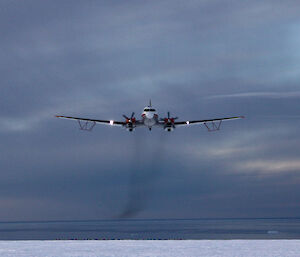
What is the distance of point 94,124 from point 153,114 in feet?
42.5

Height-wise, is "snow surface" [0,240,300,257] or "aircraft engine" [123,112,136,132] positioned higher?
"aircraft engine" [123,112,136,132]

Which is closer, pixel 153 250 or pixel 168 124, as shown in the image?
pixel 153 250

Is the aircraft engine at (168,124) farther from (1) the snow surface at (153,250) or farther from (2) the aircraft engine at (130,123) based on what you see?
(1) the snow surface at (153,250)

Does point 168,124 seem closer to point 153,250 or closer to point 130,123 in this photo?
point 130,123

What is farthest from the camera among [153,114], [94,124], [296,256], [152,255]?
[94,124]

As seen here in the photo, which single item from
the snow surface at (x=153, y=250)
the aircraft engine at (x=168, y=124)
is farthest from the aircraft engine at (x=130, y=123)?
the snow surface at (x=153, y=250)

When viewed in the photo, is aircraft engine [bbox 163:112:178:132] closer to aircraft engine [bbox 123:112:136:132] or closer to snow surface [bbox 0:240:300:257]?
aircraft engine [bbox 123:112:136:132]

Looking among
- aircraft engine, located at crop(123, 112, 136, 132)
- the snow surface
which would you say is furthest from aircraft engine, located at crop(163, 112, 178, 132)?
the snow surface

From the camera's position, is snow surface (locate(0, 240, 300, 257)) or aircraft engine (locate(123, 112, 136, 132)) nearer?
snow surface (locate(0, 240, 300, 257))

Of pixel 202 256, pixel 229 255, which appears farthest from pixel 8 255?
pixel 229 255

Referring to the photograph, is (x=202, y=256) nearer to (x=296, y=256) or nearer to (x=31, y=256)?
(x=296, y=256)

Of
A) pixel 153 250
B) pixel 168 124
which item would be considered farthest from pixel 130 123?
pixel 153 250

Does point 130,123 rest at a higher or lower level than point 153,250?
higher

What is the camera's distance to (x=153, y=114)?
79688 mm
